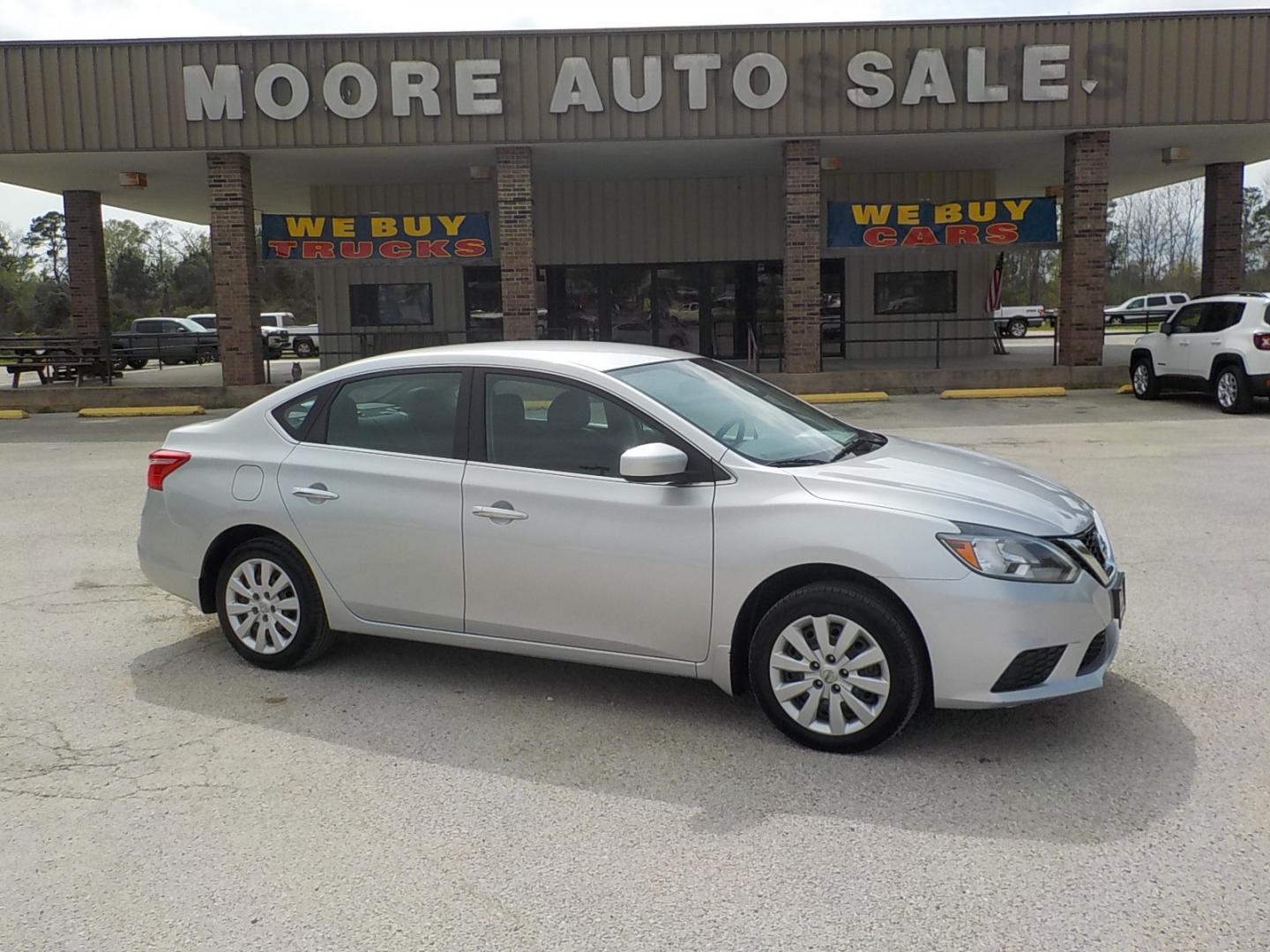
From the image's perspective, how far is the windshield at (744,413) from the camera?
4.87 meters

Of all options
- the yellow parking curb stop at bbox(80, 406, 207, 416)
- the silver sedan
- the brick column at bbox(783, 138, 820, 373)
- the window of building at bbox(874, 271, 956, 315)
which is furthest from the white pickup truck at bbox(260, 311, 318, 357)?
the silver sedan

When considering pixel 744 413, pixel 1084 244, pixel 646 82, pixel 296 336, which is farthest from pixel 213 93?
pixel 296 336

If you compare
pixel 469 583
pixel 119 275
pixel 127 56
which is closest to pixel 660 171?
pixel 127 56

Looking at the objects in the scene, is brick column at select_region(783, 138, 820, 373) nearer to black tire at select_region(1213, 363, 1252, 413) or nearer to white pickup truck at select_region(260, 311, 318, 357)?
black tire at select_region(1213, 363, 1252, 413)

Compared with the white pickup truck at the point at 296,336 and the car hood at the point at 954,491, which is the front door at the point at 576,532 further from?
the white pickup truck at the point at 296,336

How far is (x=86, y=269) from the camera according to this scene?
76.7 ft

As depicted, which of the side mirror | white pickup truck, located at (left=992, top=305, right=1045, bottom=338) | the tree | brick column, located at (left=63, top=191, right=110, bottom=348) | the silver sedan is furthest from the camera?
the tree

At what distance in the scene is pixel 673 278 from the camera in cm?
2538

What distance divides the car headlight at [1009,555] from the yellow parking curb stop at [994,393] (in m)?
14.6

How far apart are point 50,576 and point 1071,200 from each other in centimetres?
1707

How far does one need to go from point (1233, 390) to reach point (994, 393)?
13.3ft

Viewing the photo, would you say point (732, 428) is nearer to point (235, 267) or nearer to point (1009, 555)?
point (1009, 555)

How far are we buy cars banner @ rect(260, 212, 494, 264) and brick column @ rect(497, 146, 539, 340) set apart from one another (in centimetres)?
91

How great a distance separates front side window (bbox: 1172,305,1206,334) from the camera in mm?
15992
